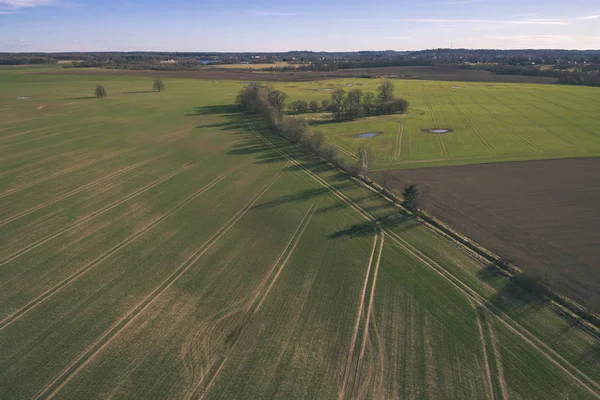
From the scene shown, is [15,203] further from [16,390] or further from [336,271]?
[336,271]

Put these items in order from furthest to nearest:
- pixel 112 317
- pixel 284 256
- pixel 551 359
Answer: pixel 284 256 → pixel 112 317 → pixel 551 359

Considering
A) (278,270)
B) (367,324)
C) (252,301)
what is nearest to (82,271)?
(252,301)

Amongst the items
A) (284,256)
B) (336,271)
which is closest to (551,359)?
(336,271)

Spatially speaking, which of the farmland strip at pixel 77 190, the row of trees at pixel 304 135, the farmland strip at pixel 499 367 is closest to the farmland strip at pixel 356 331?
the farmland strip at pixel 499 367

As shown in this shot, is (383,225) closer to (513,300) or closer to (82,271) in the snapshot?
(513,300)

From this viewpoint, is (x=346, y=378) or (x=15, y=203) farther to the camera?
(x=15, y=203)

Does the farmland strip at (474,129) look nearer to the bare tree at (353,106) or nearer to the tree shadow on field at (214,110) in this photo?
the bare tree at (353,106)

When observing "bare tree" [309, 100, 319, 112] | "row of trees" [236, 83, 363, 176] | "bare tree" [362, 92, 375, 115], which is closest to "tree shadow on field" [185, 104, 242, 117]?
"row of trees" [236, 83, 363, 176]

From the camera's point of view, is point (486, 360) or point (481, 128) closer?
point (486, 360)
